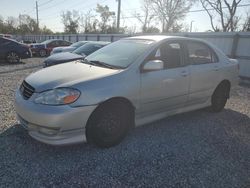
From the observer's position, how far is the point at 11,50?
13180mm

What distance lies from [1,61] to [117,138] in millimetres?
12398

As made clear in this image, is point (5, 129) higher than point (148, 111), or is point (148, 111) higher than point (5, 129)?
point (148, 111)

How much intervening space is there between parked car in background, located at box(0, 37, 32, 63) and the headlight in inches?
448

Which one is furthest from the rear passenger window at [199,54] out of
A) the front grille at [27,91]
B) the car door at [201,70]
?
the front grille at [27,91]

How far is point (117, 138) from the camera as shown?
11.7 ft

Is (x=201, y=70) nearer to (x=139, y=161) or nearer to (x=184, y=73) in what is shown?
(x=184, y=73)

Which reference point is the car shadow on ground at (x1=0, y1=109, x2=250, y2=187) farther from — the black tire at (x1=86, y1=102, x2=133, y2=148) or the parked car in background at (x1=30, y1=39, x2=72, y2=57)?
the parked car in background at (x1=30, y1=39, x2=72, y2=57)

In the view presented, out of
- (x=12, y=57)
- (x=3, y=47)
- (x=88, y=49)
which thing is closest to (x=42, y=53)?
(x=12, y=57)

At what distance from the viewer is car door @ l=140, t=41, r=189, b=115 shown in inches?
146

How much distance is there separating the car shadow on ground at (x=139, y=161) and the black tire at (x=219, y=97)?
1013 mm

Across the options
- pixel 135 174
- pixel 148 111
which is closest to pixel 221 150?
pixel 148 111

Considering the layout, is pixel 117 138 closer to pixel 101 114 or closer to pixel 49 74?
pixel 101 114

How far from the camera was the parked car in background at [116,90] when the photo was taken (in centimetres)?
306

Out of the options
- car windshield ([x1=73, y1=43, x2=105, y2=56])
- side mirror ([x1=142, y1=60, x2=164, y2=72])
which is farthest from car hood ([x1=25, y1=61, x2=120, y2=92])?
car windshield ([x1=73, y1=43, x2=105, y2=56])
